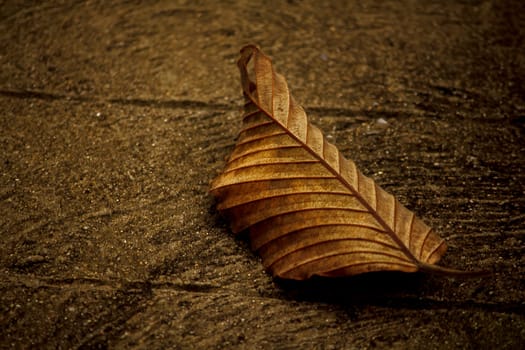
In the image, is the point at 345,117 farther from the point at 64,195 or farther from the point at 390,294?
the point at 64,195

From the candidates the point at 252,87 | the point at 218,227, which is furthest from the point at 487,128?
the point at 218,227

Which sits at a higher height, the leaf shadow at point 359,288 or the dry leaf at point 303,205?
the dry leaf at point 303,205

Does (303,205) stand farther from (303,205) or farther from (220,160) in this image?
(220,160)

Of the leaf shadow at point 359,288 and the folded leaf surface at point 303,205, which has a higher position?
the folded leaf surface at point 303,205

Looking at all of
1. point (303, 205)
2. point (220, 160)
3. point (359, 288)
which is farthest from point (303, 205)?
point (220, 160)

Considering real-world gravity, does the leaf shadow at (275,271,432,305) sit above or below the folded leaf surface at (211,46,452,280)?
below
